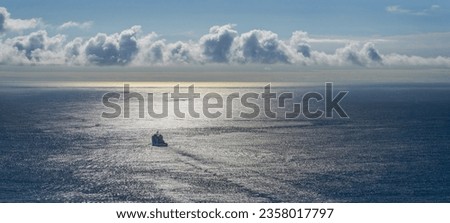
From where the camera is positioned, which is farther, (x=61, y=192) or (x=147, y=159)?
(x=147, y=159)

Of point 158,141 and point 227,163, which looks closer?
point 227,163

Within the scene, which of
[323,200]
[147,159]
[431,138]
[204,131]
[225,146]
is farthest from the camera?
[204,131]

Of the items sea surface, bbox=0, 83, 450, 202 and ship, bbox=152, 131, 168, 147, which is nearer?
sea surface, bbox=0, 83, 450, 202

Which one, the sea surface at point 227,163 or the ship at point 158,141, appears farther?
the ship at point 158,141

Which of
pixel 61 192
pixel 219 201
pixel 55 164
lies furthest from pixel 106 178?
pixel 219 201

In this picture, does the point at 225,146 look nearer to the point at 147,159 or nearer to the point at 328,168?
the point at 147,159

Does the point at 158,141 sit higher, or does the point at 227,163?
the point at 158,141
